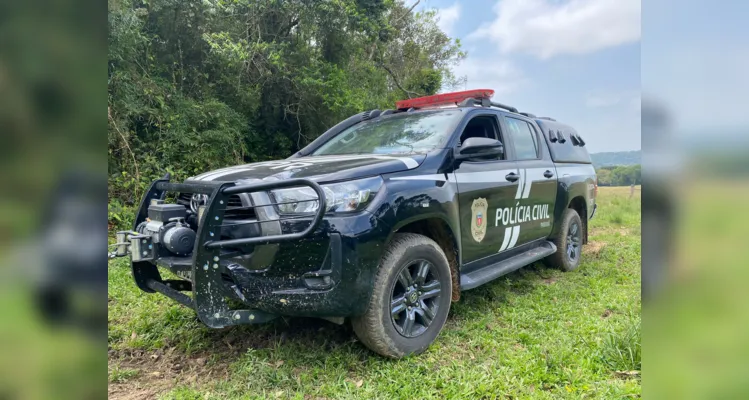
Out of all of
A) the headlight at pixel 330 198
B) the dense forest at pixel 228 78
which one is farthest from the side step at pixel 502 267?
the dense forest at pixel 228 78

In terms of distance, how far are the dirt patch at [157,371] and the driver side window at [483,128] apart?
274cm

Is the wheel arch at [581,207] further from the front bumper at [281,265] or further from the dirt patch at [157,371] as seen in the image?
the dirt patch at [157,371]

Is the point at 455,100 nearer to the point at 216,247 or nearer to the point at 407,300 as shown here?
the point at 407,300

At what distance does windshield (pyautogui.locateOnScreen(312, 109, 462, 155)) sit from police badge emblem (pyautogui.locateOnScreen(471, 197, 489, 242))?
1.82 ft

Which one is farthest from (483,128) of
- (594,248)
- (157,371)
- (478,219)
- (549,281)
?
(594,248)

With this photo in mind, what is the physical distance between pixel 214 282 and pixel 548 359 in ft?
→ 6.86

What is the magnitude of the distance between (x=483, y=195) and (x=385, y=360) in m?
1.51

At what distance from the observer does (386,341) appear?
267 cm

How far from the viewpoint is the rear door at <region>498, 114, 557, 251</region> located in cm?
400

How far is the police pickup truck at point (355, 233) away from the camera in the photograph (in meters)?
2.40
